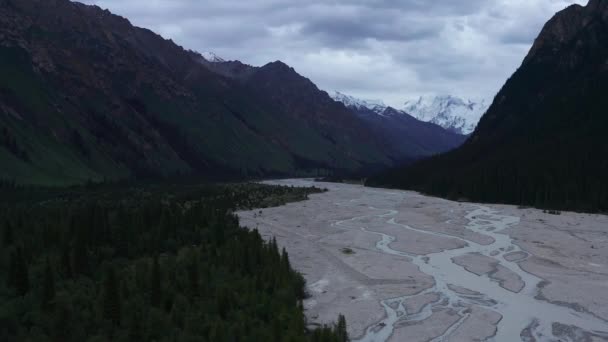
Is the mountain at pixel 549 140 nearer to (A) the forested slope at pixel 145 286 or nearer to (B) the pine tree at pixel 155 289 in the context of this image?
(A) the forested slope at pixel 145 286

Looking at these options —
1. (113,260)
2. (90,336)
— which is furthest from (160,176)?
(90,336)

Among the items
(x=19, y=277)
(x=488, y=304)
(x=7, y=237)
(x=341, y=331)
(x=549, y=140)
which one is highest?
(x=549, y=140)

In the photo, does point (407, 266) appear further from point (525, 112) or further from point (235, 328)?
point (525, 112)

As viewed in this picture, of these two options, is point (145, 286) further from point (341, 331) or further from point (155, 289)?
point (341, 331)

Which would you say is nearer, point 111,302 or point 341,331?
point 341,331

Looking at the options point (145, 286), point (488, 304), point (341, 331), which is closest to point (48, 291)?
point (145, 286)
